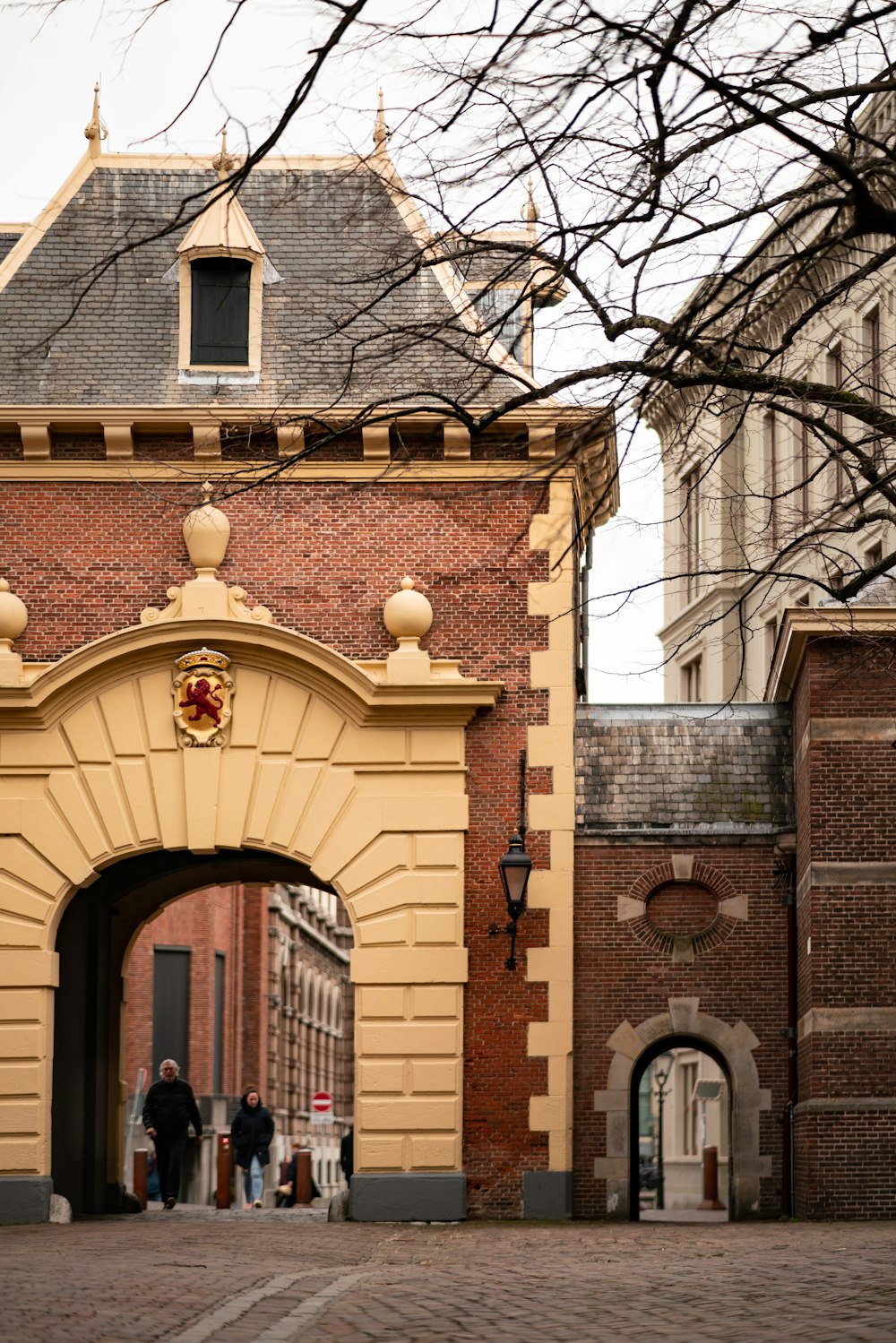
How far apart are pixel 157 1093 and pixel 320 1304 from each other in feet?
40.2

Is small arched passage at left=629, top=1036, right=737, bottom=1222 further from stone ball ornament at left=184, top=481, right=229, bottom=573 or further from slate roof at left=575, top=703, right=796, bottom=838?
stone ball ornament at left=184, top=481, right=229, bottom=573

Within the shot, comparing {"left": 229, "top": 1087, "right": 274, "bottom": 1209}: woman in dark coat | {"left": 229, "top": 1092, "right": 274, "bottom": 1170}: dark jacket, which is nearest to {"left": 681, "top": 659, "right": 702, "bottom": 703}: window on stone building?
{"left": 229, "top": 1087, "right": 274, "bottom": 1209}: woman in dark coat

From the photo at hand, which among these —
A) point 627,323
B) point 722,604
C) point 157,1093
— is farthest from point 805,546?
point 722,604

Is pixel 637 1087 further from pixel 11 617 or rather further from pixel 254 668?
pixel 11 617

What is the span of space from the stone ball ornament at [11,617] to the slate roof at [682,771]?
5.34 m

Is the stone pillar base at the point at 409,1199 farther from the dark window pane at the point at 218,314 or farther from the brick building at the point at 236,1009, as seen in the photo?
the brick building at the point at 236,1009

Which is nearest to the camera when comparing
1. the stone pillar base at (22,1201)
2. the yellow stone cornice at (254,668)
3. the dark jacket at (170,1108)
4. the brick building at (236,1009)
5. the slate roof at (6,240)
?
the stone pillar base at (22,1201)

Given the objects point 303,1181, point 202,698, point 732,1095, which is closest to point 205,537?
point 202,698

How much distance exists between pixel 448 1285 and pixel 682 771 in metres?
8.95

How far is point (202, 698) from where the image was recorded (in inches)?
770

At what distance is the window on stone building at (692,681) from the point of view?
46594mm

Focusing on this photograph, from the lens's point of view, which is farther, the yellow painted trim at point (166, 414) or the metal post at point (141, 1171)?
the metal post at point (141, 1171)

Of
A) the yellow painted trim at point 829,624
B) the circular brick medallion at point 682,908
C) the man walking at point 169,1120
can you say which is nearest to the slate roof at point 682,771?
the circular brick medallion at point 682,908

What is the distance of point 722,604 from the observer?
45000 mm
